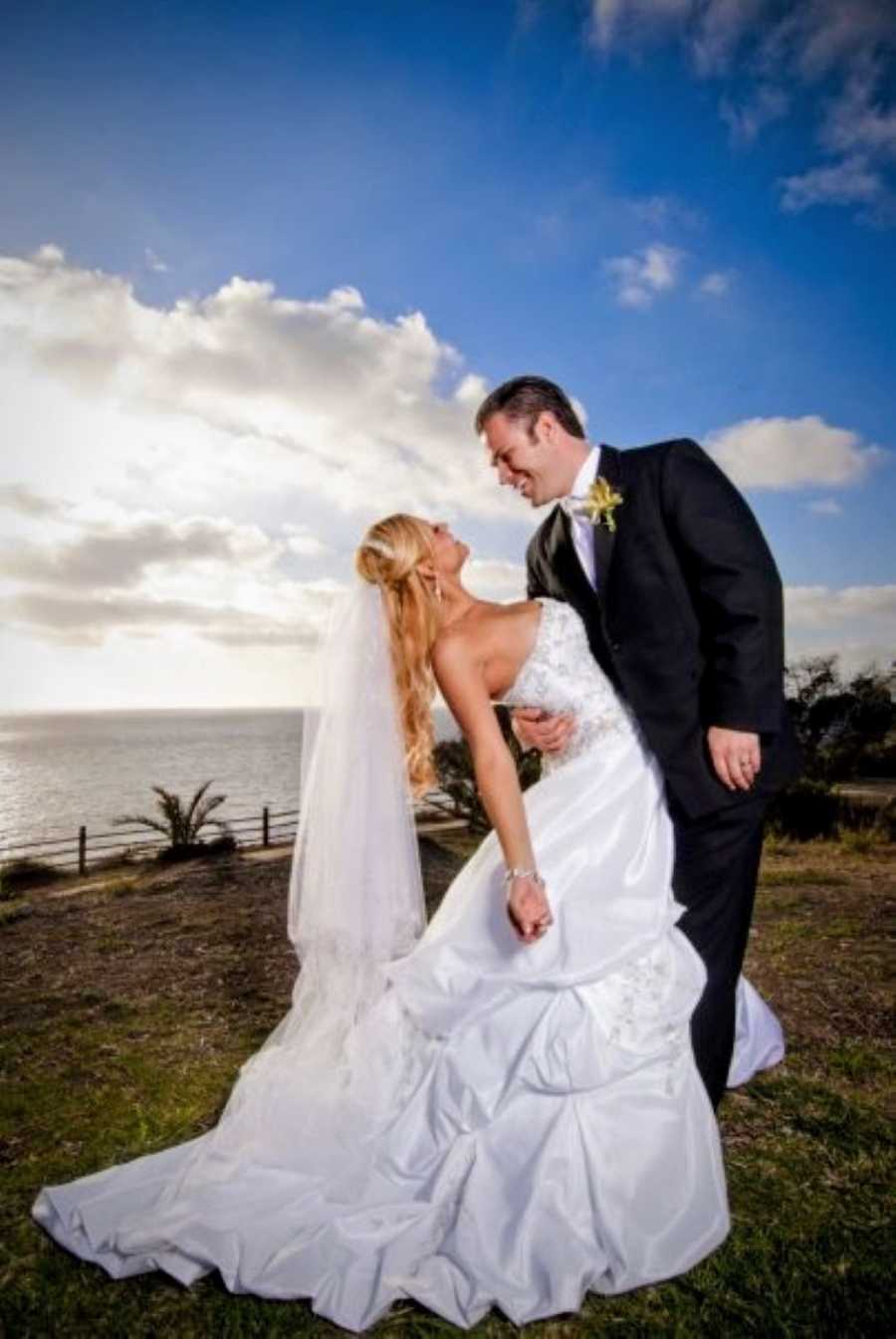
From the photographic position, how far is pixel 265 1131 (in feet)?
11.1

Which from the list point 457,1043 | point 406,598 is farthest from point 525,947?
point 406,598

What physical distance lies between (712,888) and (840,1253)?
131 centimetres

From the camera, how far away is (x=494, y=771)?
125 inches

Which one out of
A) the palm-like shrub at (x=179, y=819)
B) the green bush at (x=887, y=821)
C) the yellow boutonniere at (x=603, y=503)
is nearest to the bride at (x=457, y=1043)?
the yellow boutonniere at (x=603, y=503)

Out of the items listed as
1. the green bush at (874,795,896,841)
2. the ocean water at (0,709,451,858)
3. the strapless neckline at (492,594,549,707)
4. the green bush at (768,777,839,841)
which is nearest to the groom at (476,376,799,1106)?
the strapless neckline at (492,594,549,707)

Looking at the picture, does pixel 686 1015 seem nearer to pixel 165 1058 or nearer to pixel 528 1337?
pixel 528 1337

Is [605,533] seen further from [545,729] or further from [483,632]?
[545,729]

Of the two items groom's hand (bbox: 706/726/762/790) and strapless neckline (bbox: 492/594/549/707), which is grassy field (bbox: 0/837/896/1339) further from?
strapless neckline (bbox: 492/594/549/707)

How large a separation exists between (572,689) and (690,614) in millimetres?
544

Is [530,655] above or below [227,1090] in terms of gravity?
above

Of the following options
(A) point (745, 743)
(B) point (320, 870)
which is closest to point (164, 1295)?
(B) point (320, 870)

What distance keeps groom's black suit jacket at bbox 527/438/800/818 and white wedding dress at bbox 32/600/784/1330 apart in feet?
0.78

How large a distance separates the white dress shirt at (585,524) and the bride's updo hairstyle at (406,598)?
2.04ft

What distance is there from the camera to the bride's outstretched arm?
3053mm
